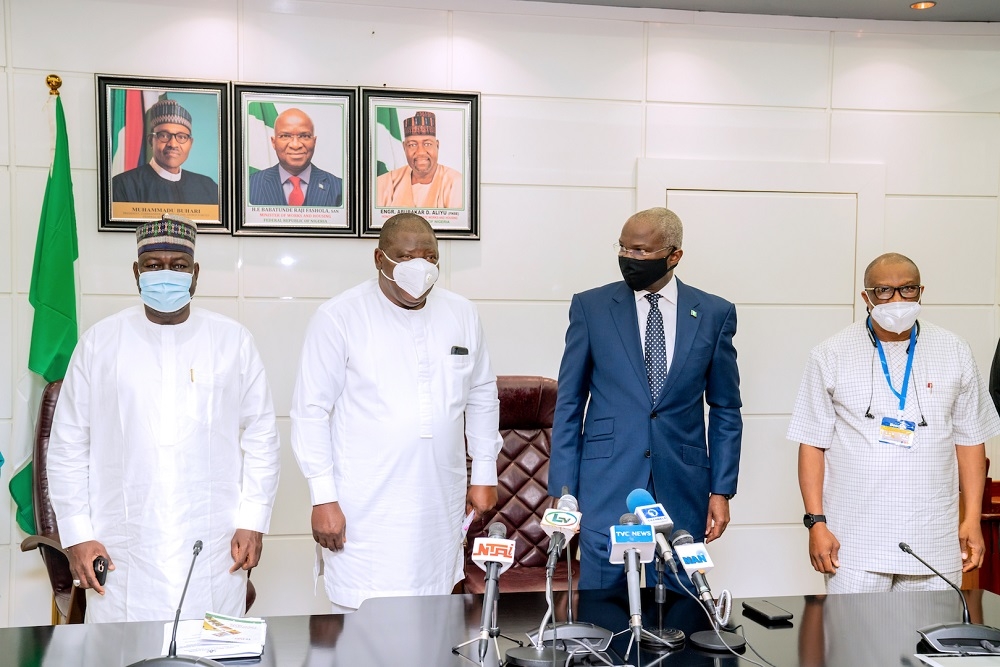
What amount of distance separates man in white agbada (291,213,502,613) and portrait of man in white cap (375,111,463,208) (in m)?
1.12

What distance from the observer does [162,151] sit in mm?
3754

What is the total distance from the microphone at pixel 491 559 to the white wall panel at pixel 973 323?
3.37 meters

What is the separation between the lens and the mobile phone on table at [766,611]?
1.97 metres

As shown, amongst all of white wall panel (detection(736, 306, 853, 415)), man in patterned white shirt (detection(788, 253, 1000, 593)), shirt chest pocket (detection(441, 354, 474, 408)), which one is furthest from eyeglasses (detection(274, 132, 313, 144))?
man in patterned white shirt (detection(788, 253, 1000, 593))

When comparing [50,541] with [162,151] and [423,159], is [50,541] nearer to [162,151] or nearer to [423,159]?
[162,151]

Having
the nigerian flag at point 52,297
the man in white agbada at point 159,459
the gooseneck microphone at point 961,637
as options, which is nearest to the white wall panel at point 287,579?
the nigerian flag at point 52,297

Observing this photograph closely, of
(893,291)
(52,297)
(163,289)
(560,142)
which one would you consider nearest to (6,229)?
(52,297)

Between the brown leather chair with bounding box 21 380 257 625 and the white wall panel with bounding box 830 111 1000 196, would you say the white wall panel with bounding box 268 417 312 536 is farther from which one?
the white wall panel with bounding box 830 111 1000 196

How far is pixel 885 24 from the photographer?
4230 millimetres

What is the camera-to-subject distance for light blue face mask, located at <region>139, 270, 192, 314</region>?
2.56m

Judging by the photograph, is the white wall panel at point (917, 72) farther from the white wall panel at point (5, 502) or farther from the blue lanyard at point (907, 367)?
the white wall panel at point (5, 502)

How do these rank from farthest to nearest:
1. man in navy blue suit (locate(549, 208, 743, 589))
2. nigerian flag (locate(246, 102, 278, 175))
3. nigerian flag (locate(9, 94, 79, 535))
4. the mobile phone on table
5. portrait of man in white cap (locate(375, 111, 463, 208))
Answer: portrait of man in white cap (locate(375, 111, 463, 208)), nigerian flag (locate(246, 102, 278, 175)), nigerian flag (locate(9, 94, 79, 535)), man in navy blue suit (locate(549, 208, 743, 589)), the mobile phone on table

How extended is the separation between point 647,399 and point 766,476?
1800mm

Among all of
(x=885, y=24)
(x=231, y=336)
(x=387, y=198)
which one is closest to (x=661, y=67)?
(x=885, y=24)
